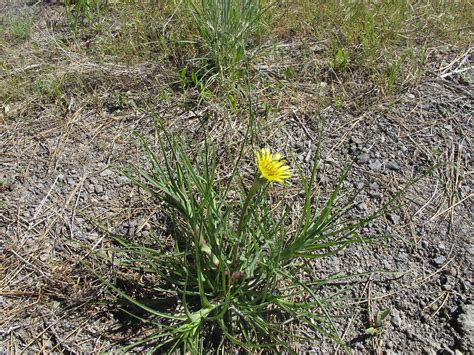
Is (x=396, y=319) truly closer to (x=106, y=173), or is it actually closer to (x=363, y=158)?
(x=363, y=158)

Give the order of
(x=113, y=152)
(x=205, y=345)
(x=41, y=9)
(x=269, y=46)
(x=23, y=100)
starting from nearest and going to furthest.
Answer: (x=205, y=345)
(x=113, y=152)
(x=23, y=100)
(x=269, y=46)
(x=41, y=9)

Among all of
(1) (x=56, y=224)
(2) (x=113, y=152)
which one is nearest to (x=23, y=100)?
(2) (x=113, y=152)

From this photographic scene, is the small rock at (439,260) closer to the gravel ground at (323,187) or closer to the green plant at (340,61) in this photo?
the gravel ground at (323,187)

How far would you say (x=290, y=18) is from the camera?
113 inches

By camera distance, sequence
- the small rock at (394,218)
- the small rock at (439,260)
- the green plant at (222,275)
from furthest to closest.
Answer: the small rock at (394,218) < the small rock at (439,260) < the green plant at (222,275)

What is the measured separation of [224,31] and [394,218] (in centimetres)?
129

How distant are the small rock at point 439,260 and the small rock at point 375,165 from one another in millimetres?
477

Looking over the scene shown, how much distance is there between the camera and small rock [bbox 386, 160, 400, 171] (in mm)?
2131

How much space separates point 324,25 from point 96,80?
1368 millimetres

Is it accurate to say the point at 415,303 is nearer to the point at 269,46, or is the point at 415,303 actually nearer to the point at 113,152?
the point at 113,152

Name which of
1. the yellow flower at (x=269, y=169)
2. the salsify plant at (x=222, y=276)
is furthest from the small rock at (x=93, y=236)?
the yellow flower at (x=269, y=169)

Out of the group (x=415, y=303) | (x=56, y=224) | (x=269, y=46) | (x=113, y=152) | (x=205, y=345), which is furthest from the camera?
(x=269, y=46)

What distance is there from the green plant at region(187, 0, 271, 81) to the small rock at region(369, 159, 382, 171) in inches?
33.3

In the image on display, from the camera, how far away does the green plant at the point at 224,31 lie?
2.46 m
